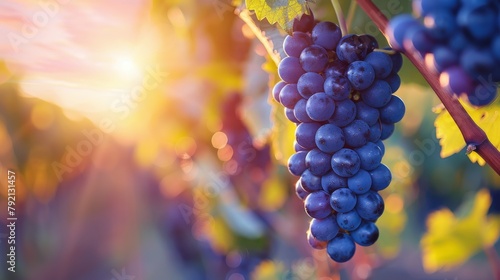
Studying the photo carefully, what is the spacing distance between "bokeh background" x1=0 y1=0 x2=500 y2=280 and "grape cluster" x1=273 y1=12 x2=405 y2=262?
0.20 meters

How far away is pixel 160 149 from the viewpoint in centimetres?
165

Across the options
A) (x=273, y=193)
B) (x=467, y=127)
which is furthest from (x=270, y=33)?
(x=273, y=193)

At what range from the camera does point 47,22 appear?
48.3 inches

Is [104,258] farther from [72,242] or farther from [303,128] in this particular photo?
[303,128]

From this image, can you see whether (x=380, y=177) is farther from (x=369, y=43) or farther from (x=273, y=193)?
(x=273, y=193)

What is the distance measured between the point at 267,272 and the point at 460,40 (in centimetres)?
124

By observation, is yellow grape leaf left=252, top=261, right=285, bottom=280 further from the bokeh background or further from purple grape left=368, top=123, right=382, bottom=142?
purple grape left=368, top=123, right=382, bottom=142

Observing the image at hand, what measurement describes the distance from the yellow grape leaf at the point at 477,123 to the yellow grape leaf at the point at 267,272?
94cm

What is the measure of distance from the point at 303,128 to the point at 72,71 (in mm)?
891

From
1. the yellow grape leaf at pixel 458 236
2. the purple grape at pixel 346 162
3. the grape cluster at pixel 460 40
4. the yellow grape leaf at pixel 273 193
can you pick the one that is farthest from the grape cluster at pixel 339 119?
the yellow grape leaf at pixel 458 236

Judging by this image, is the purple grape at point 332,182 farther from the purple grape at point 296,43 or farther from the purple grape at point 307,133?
the purple grape at point 296,43

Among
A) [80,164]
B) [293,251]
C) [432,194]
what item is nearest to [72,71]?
[80,164]

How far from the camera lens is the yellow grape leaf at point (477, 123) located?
0.62 meters

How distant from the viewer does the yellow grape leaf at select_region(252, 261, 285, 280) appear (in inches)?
59.6
